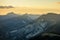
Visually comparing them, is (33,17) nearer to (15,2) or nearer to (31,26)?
(31,26)

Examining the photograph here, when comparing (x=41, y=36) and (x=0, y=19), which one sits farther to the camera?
(x=0, y=19)

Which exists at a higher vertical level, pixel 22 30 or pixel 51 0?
pixel 51 0

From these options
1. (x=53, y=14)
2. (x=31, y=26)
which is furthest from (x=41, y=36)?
(x=53, y=14)

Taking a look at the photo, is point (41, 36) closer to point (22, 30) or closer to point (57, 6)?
point (22, 30)

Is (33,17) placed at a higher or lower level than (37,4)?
lower

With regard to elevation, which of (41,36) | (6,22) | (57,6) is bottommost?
(41,36)

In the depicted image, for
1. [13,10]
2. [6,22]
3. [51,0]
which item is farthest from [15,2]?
[51,0]
